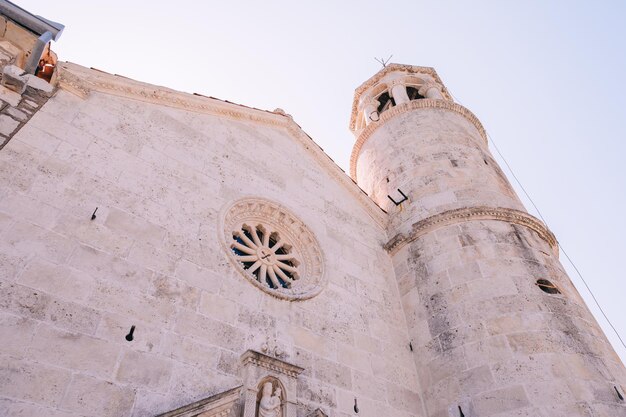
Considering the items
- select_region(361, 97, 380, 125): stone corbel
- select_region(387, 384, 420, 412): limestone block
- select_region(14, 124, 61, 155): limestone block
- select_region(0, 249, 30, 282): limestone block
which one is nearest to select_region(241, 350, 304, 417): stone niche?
select_region(387, 384, 420, 412): limestone block

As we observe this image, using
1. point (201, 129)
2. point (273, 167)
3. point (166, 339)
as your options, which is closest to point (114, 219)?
point (166, 339)

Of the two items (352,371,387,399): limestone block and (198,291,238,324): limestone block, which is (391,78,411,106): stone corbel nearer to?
(352,371,387,399): limestone block

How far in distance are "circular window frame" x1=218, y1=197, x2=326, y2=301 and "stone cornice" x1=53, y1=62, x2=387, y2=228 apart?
2.21 meters

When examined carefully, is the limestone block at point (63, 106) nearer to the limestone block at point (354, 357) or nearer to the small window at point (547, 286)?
the limestone block at point (354, 357)

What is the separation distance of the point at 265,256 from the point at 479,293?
367cm

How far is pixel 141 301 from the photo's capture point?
5.07 metres

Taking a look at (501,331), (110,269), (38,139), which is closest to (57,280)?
(110,269)

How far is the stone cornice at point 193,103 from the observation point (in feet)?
21.8

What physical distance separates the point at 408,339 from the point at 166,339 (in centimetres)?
Result: 450

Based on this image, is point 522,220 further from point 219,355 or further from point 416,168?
point 219,355

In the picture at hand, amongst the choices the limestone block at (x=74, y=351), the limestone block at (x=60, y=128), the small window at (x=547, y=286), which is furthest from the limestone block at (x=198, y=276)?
the small window at (x=547, y=286)

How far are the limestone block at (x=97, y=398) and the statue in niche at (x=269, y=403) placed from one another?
1416 millimetres

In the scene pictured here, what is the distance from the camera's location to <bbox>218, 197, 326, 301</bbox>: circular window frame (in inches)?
262

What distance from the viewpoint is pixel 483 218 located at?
8805 mm
